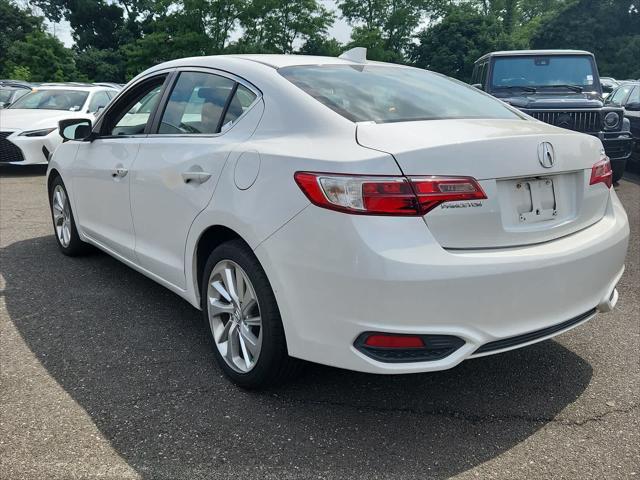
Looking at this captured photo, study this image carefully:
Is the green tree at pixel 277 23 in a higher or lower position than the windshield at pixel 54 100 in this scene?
higher

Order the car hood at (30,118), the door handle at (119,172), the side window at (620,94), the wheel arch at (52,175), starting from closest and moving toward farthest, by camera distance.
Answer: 1. the door handle at (119,172)
2. the wheel arch at (52,175)
3. the car hood at (30,118)
4. the side window at (620,94)

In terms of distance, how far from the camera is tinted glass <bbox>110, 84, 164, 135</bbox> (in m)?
3.81

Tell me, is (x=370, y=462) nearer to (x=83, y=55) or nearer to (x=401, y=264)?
(x=401, y=264)

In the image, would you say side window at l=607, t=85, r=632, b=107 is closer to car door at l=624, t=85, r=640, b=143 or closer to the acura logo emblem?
car door at l=624, t=85, r=640, b=143

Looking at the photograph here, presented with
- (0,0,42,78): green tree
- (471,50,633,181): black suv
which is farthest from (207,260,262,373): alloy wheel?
(0,0,42,78): green tree

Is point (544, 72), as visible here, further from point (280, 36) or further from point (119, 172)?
point (280, 36)

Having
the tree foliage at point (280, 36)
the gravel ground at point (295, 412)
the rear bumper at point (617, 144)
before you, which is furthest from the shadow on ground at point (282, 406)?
the tree foliage at point (280, 36)

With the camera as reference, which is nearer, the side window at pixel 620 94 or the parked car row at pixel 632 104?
the parked car row at pixel 632 104

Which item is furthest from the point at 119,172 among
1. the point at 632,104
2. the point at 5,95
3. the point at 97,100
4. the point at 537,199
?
the point at 5,95

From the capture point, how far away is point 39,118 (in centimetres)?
1028

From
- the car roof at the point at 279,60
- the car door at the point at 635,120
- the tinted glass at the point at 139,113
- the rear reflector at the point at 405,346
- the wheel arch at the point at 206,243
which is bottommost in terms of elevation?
the car door at the point at 635,120

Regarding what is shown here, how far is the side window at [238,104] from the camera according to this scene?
299cm

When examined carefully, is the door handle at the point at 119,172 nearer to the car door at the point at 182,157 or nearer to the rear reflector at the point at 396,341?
the car door at the point at 182,157

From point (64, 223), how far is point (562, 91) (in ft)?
23.4
